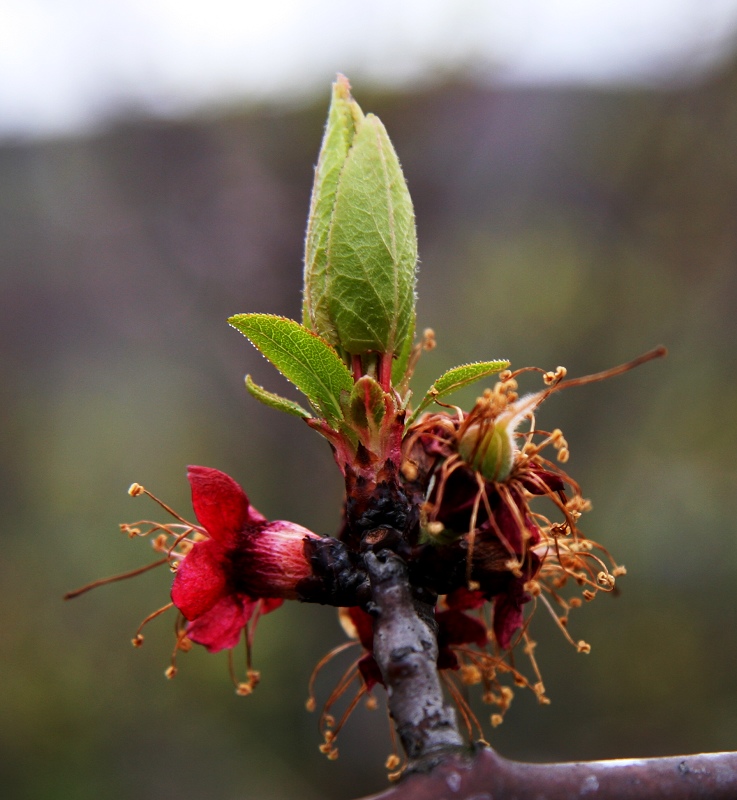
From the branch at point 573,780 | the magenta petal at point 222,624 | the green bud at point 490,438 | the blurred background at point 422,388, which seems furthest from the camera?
the blurred background at point 422,388

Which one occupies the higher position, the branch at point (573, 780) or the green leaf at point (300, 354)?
the green leaf at point (300, 354)

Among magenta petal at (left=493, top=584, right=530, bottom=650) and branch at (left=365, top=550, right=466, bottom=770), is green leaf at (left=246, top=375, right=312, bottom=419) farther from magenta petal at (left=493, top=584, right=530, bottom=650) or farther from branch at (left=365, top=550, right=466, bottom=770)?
magenta petal at (left=493, top=584, right=530, bottom=650)

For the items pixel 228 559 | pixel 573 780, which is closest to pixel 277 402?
pixel 228 559

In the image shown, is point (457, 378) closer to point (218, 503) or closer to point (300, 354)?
point (300, 354)

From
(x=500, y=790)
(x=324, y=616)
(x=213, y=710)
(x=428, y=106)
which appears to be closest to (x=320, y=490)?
(x=324, y=616)

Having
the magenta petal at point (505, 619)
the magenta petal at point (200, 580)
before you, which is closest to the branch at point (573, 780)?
the magenta petal at point (505, 619)

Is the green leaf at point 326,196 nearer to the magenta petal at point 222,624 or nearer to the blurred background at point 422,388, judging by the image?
the magenta petal at point 222,624

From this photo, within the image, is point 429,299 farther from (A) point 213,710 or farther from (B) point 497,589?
(B) point 497,589
